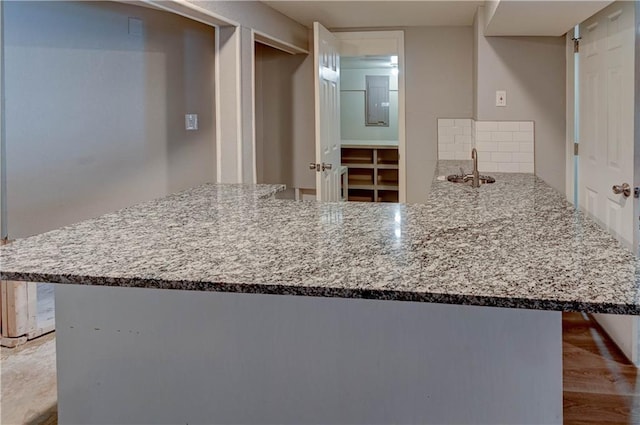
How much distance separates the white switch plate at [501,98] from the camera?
379cm

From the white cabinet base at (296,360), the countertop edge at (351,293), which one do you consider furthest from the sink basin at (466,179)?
the countertop edge at (351,293)

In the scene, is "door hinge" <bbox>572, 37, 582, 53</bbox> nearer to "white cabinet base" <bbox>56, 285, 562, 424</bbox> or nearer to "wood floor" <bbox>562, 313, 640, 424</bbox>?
"wood floor" <bbox>562, 313, 640, 424</bbox>

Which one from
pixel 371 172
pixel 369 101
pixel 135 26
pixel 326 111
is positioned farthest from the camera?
pixel 369 101

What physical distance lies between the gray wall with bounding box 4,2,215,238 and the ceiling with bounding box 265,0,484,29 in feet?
2.35

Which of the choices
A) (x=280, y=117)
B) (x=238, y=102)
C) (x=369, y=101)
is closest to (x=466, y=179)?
(x=238, y=102)

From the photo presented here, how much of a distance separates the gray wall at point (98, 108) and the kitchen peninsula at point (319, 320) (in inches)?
53.9

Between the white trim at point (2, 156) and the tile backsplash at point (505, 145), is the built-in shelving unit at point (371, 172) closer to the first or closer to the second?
the tile backsplash at point (505, 145)

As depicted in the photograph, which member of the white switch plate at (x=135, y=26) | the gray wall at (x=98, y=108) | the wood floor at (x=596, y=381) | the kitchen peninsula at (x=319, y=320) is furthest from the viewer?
the white switch plate at (x=135, y=26)

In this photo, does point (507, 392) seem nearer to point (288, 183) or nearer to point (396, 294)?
point (396, 294)

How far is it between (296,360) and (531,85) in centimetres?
318

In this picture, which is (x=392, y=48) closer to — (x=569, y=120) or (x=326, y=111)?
(x=326, y=111)

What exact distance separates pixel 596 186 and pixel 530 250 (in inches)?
81.8

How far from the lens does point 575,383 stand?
2.56 meters

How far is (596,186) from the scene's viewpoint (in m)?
3.12
